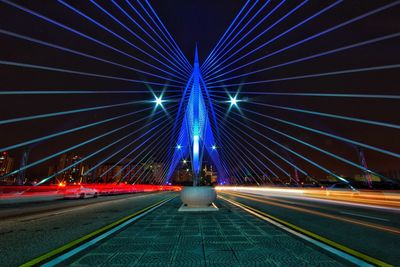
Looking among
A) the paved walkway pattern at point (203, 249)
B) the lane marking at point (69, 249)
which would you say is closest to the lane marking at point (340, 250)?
the paved walkway pattern at point (203, 249)

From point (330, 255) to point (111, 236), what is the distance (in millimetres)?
4976

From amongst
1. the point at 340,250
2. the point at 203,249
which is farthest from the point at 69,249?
the point at 340,250

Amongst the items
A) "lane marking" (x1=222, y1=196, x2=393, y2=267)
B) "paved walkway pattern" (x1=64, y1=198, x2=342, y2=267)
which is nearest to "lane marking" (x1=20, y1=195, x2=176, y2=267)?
"paved walkway pattern" (x1=64, y1=198, x2=342, y2=267)

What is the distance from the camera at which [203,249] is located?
15.4 ft

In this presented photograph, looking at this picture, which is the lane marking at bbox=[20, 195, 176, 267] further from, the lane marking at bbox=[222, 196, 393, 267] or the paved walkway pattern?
the lane marking at bbox=[222, 196, 393, 267]

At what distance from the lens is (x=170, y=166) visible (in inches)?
1982

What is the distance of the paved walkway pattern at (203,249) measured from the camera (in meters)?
3.92

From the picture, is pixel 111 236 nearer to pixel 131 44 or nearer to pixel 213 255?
pixel 213 255

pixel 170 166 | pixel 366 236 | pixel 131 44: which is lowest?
pixel 366 236

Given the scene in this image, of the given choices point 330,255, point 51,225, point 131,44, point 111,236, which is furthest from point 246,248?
point 131,44

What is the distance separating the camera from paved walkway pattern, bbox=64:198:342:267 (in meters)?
3.92

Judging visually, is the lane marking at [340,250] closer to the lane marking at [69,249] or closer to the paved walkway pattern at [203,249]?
the paved walkway pattern at [203,249]

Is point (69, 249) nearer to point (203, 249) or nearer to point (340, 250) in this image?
point (203, 249)

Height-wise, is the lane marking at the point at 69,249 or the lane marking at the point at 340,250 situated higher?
the lane marking at the point at 69,249
